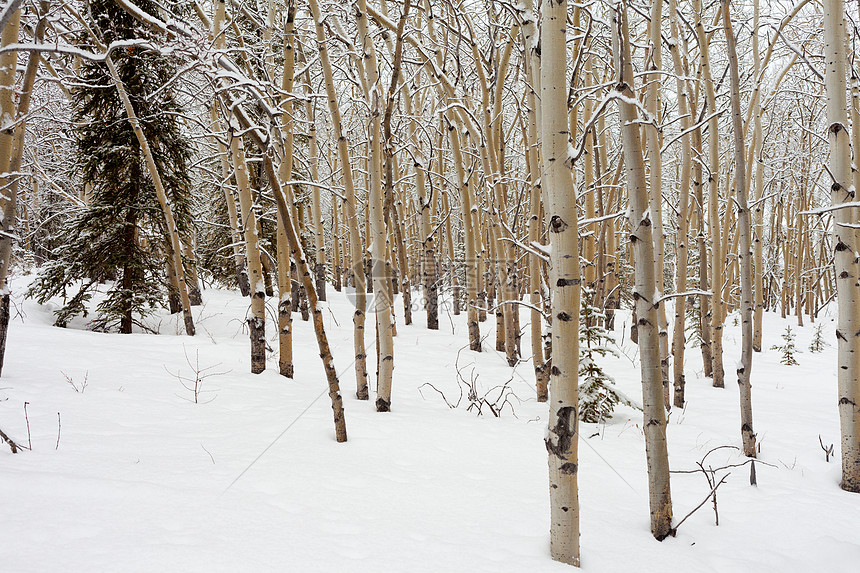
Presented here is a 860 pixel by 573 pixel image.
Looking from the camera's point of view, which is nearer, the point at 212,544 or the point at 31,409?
the point at 212,544

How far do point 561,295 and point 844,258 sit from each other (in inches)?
101

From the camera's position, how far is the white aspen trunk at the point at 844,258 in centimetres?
307

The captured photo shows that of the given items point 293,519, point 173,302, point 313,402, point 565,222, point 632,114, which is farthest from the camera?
point 173,302

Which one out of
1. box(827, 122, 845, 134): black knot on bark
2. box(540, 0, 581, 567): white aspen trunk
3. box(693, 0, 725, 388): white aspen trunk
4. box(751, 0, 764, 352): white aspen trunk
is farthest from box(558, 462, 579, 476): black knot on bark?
box(751, 0, 764, 352): white aspen trunk

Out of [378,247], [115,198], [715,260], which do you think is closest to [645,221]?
[378,247]

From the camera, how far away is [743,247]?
3410mm

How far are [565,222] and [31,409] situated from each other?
3.51m


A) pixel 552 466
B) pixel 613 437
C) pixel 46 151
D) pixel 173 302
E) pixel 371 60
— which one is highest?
pixel 46 151

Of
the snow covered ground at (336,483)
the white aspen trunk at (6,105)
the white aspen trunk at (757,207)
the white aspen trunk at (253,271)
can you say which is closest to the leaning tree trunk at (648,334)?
the snow covered ground at (336,483)

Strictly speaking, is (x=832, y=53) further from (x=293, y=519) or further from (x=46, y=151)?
(x=46, y=151)

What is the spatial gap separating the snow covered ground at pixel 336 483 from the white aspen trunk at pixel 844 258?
0.33 meters

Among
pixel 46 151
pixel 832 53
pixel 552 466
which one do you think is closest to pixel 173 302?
pixel 552 466

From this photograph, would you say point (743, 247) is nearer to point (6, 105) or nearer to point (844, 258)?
point (844, 258)

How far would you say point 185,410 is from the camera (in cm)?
351
